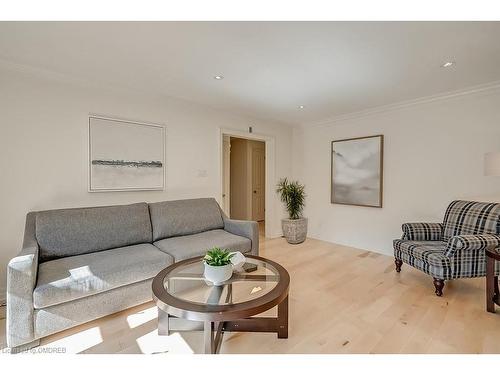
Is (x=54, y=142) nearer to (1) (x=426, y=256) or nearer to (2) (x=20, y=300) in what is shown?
(2) (x=20, y=300)

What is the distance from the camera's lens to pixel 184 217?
3.01 meters

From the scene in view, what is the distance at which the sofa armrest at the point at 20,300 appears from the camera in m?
1.58

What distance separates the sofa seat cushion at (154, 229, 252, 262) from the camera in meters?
2.42

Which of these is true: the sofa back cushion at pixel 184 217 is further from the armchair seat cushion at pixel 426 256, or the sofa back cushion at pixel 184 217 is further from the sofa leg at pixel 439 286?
the sofa leg at pixel 439 286

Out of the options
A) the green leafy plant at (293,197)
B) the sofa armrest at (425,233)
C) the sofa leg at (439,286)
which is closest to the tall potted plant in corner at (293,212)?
the green leafy plant at (293,197)

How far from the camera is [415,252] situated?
258cm

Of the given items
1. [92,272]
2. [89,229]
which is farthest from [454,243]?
[89,229]

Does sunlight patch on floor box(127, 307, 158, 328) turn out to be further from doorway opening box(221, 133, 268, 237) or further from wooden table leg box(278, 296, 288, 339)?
doorway opening box(221, 133, 268, 237)

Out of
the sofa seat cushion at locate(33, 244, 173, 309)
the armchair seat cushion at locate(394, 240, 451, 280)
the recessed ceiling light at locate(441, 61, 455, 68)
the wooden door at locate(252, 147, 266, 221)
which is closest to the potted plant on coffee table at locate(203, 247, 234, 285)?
the sofa seat cushion at locate(33, 244, 173, 309)

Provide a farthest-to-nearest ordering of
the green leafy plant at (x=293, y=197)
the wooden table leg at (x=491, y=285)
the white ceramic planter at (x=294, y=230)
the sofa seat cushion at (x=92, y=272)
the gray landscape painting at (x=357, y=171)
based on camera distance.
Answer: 1. the green leafy plant at (x=293, y=197)
2. the white ceramic planter at (x=294, y=230)
3. the gray landscape painting at (x=357, y=171)
4. the wooden table leg at (x=491, y=285)
5. the sofa seat cushion at (x=92, y=272)

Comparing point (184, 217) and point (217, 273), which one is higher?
point (184, 217)

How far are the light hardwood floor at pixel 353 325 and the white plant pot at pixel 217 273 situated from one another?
0.44 m

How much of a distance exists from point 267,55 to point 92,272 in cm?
222
